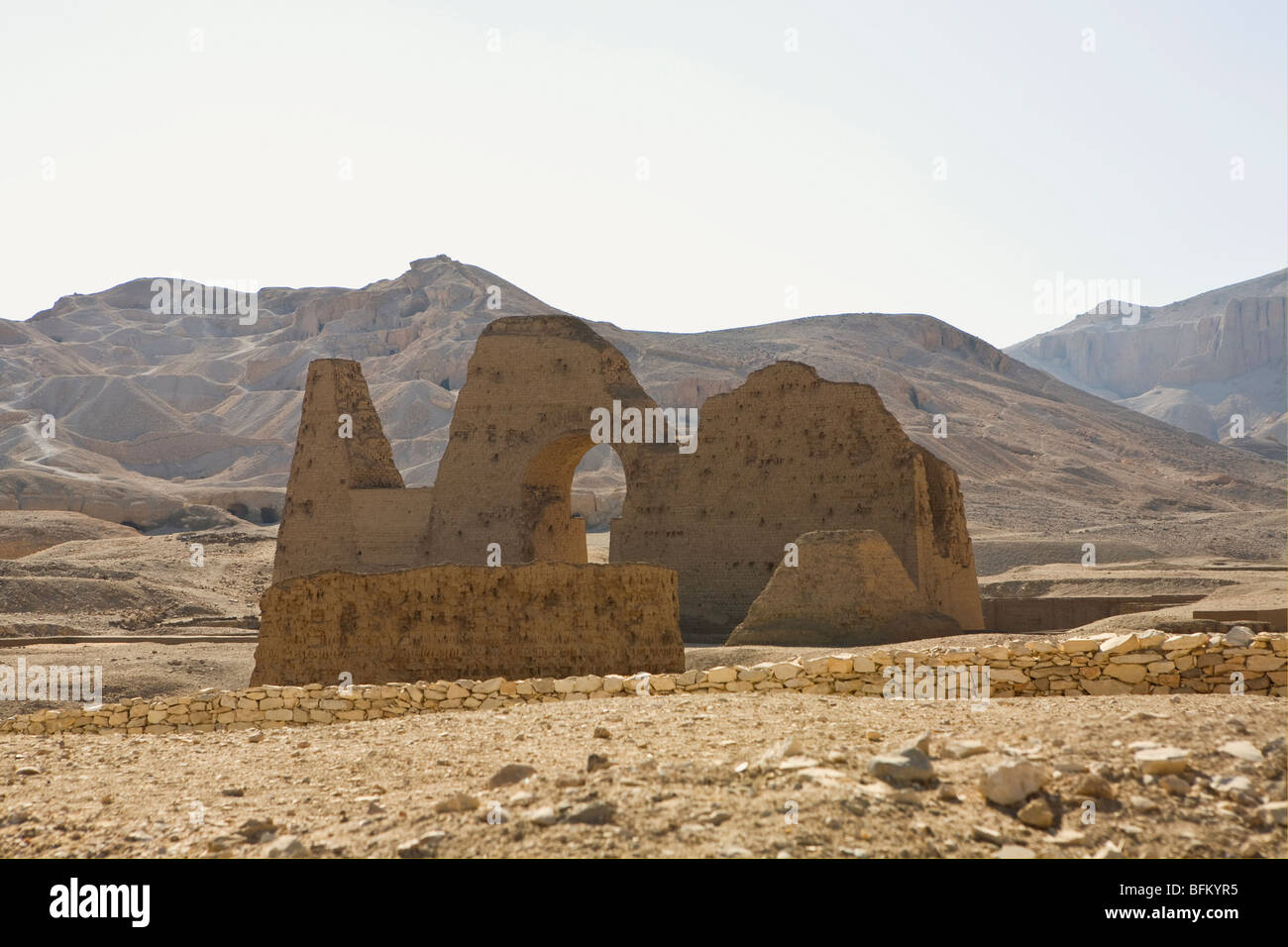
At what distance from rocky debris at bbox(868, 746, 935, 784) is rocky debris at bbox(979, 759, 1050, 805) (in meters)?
0.24

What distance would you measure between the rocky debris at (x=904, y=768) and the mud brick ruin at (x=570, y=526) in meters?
7.95

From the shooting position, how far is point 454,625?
13.1m

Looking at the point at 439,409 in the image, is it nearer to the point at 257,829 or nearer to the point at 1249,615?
the point at 1249,615

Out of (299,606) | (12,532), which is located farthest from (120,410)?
(299,606)

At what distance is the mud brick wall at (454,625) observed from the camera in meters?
13.1

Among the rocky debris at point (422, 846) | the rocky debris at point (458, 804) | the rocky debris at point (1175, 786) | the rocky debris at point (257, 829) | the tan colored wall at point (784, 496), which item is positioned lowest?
the rocky debris at point (257, 829)

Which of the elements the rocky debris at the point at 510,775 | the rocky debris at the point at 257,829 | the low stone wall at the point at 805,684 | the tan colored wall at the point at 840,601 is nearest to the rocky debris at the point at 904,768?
the rocky debris at the point at 510,775

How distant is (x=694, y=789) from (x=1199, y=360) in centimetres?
13485

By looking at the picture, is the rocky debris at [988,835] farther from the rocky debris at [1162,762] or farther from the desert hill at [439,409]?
the desert hill at [439,409]

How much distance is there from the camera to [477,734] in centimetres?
811
